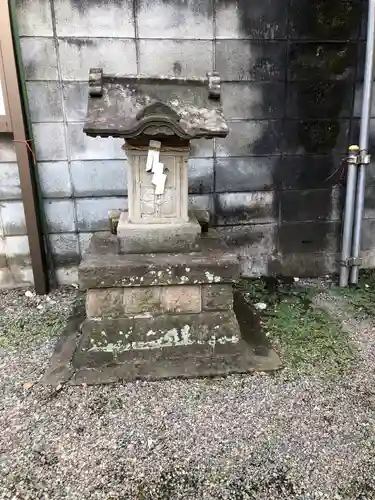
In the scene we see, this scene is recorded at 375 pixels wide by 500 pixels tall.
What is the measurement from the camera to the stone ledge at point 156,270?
2.94 m

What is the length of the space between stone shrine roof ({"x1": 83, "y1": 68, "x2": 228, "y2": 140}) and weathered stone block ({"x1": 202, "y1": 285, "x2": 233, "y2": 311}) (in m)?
1.12

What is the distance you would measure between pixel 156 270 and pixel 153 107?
3.74 ft

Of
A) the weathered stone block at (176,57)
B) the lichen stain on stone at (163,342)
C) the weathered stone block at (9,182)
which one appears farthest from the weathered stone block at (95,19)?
the lichen stain on stone at (163,342)

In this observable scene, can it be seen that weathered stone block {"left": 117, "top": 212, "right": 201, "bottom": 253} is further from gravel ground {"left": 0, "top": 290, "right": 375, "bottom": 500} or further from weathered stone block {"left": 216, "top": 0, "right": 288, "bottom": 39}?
weathered stone block {"left": 216, "top": 0, "right": 288, "bottom": 39}

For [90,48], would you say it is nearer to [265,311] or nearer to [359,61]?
[359,61]

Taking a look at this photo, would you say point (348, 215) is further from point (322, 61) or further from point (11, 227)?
point (11, 227)

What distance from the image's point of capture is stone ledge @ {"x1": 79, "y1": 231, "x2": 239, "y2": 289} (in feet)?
9.64

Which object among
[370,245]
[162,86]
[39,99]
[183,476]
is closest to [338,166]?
[370,245]

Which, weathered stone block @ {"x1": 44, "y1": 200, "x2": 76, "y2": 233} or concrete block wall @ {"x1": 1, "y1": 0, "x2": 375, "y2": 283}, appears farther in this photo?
weathered stone block @ {"x1": 44, "y1": 200, "x2": 76, "y2": 233}

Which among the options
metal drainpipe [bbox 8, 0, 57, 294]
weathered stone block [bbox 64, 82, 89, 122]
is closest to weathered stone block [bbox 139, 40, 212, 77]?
weathered stone block [bbox 64, 82, 89, 122]

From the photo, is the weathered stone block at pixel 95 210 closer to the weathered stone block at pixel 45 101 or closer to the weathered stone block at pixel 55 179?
the weathered stone block at pixel 55 179

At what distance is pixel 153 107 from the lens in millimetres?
2719

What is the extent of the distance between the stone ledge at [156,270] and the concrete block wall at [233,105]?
57.7 inches

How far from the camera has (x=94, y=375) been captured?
294cm
